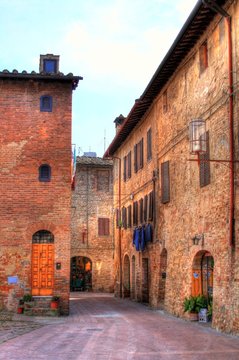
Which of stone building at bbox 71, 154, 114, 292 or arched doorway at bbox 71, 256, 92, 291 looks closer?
stone building at bbox 71, 154, 114, 292

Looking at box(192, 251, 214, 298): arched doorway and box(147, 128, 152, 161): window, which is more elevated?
box(147, 128, 152, 161): window

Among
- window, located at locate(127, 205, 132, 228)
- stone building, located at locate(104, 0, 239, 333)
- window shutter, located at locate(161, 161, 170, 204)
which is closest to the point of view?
stone building, located at locate(104, 0, 239, 333)

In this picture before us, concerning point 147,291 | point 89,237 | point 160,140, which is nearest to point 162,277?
point 147,291

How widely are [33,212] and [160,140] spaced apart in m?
5.68

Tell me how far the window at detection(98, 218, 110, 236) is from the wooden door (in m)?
16.3

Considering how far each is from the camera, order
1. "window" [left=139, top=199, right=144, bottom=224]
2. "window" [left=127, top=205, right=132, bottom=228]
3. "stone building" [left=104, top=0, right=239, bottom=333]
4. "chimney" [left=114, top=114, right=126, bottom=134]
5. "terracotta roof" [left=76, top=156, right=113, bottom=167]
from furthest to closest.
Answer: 1. "terracotta roof" [left=76, top=156, right=113, bottom=167]
2. "chimney" [left=114, top=114, right=126, bottom=134]
3. "window" [left=127, top=205, right=132, bottom=228]
4. "window" [left=139, top=199, right=144, bottom=224]
5. "stone building" [left=104, top=0, right=239, bottom=333]

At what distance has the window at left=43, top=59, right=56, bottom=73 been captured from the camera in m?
20.7

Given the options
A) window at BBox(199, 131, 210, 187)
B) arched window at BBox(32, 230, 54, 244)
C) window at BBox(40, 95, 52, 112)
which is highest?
window at BBox(40, 95, 52, 112)

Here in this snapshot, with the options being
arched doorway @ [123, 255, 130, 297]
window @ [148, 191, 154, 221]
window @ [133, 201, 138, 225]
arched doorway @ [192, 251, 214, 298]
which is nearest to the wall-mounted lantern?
arched doorway @ [192, 251, 214, 298]

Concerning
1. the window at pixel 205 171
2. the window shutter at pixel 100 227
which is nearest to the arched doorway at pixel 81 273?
the window shutter at pixel 100 227

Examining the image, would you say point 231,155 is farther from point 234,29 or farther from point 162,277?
point 162,277

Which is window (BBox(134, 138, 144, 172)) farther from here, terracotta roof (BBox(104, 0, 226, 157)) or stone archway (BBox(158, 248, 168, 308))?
stone archway (BBox(158, 248, 168, 308))

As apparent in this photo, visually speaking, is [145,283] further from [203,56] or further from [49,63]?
[203,56]

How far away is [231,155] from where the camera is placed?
511 inches
